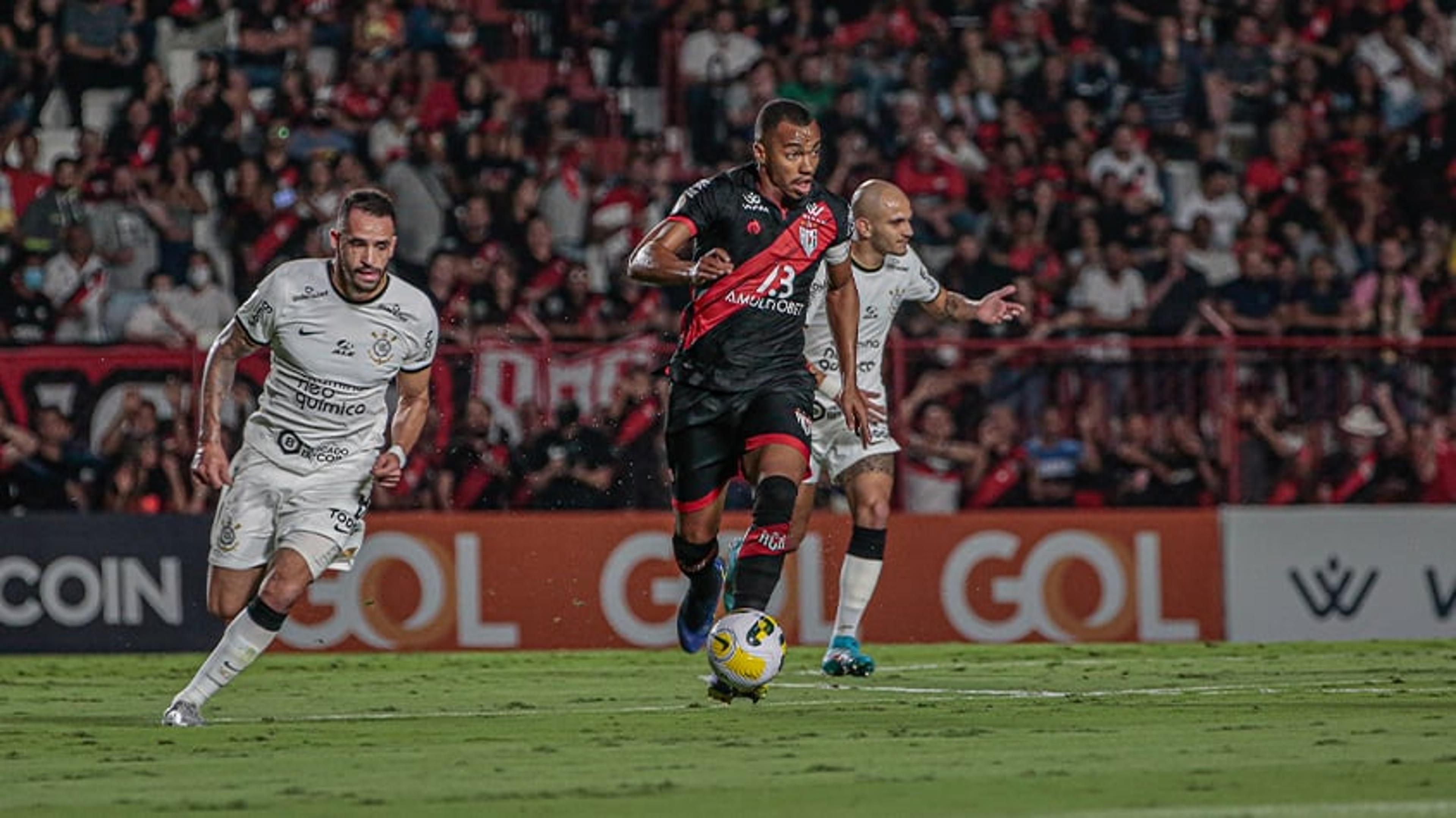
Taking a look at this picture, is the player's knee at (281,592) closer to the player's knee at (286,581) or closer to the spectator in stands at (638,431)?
the player's knee at (286,581)

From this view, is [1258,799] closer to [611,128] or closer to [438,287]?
[438,287]

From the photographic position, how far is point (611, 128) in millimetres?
22984

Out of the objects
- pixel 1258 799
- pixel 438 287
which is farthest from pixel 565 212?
pixel 1258 799

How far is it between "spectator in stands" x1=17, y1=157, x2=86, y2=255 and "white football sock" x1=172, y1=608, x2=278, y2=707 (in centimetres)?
1027

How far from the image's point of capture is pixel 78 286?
1930 centimetres

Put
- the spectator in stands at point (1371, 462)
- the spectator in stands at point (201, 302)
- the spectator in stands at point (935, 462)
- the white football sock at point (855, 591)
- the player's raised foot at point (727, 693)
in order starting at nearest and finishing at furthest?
the player's raised foot at point (727, 693)
the white football sock at point (855, 591)
the spectator in stands at point (935, 462)
the spectator in stands at point (1371, 462)
the spectator in stands at point (201, 302)

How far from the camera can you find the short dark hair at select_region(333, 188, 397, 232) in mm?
10297

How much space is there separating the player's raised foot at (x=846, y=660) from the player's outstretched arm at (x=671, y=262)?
3180 mm

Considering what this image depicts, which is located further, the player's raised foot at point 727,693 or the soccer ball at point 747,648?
the player's raised foot at point 727,693

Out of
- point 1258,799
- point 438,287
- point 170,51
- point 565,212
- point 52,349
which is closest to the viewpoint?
point 1258,799

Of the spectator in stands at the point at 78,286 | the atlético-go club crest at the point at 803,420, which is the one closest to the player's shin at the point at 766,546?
the atlético-go club crest at the point at 803,420

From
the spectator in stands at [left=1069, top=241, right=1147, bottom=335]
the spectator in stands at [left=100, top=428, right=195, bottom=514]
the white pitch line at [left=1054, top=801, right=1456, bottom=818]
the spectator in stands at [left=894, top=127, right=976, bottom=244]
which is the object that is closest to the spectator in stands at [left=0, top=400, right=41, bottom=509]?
the spectator in stands at [left=100, top=428, right=195, bottom=514]

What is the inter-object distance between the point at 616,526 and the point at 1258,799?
1011cm

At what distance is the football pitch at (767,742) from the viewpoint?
7402 mm
